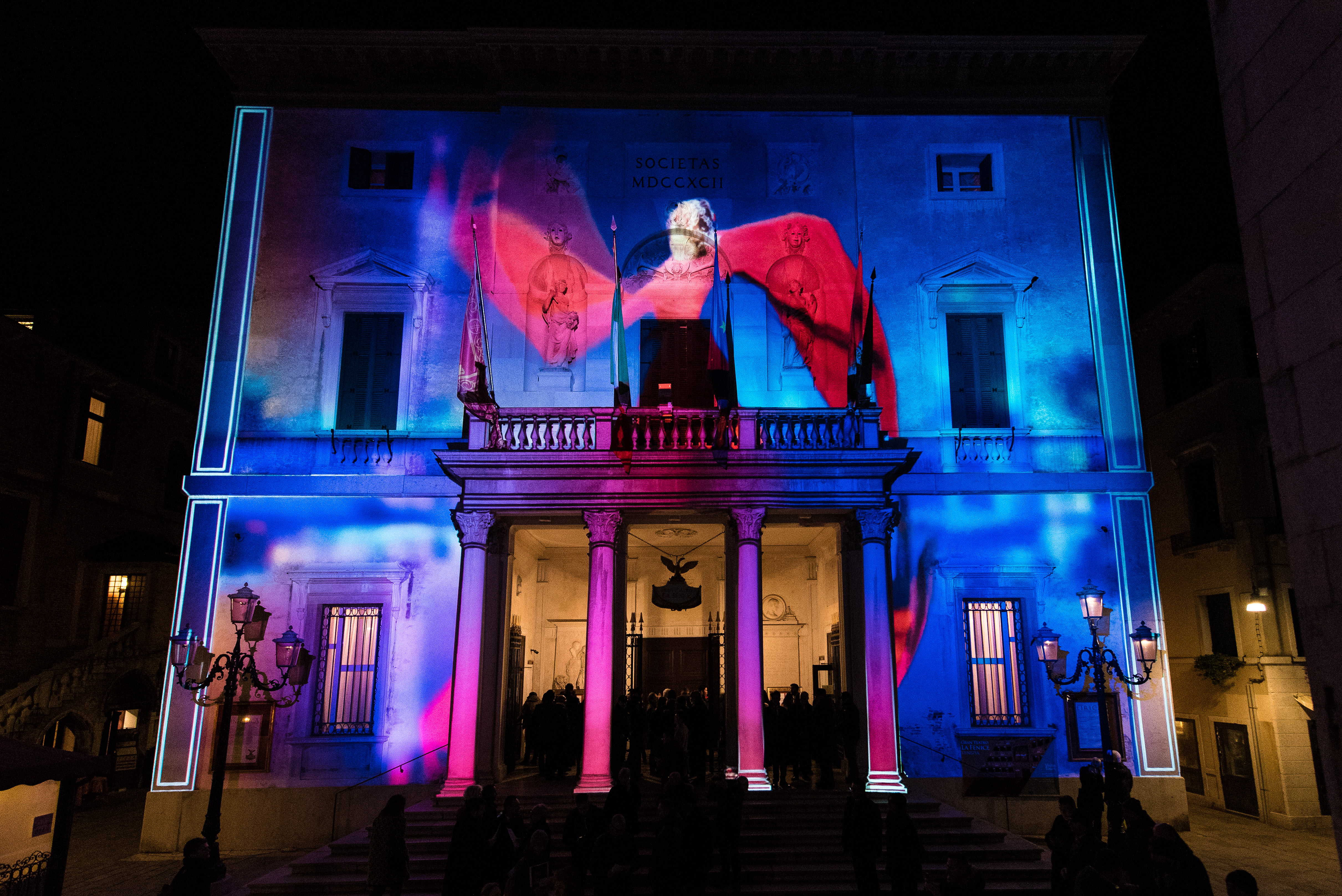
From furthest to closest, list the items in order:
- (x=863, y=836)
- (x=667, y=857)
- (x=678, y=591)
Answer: (x=678, y=591), (x=863, y=836), (x=667, y=857)

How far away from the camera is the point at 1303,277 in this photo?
5.25 metres

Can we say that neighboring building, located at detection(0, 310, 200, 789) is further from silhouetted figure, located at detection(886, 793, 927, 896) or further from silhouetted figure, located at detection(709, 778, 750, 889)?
silhouetted figure, located at detection(886, 793, 927, 896)

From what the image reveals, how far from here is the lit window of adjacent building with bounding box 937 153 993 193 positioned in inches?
818

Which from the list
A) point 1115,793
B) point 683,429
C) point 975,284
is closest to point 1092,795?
point 1115,793

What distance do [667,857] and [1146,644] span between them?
1055 cm

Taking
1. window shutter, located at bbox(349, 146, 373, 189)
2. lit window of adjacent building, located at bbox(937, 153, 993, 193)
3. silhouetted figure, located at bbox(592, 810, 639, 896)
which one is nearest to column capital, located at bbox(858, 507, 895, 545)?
silhouetted figure, located at bbox(592, 810, 639, 896)

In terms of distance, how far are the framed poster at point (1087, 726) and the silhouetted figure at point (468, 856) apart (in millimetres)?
12323

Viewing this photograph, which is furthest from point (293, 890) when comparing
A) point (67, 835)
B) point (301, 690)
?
point (301, 690)

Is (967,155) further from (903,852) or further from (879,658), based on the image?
(903,852)

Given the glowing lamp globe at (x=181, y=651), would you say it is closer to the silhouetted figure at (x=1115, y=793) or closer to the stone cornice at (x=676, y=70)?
the stone cornice at (x=676, y=70)

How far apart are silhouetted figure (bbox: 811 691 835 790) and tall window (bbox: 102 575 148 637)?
72.0 ft

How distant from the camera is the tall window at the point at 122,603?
26.5 meters

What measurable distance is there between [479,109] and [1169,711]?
20046mm

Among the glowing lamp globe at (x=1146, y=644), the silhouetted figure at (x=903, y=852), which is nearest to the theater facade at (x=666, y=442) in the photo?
the glowing lamp globe at (x=1146, y=644)
